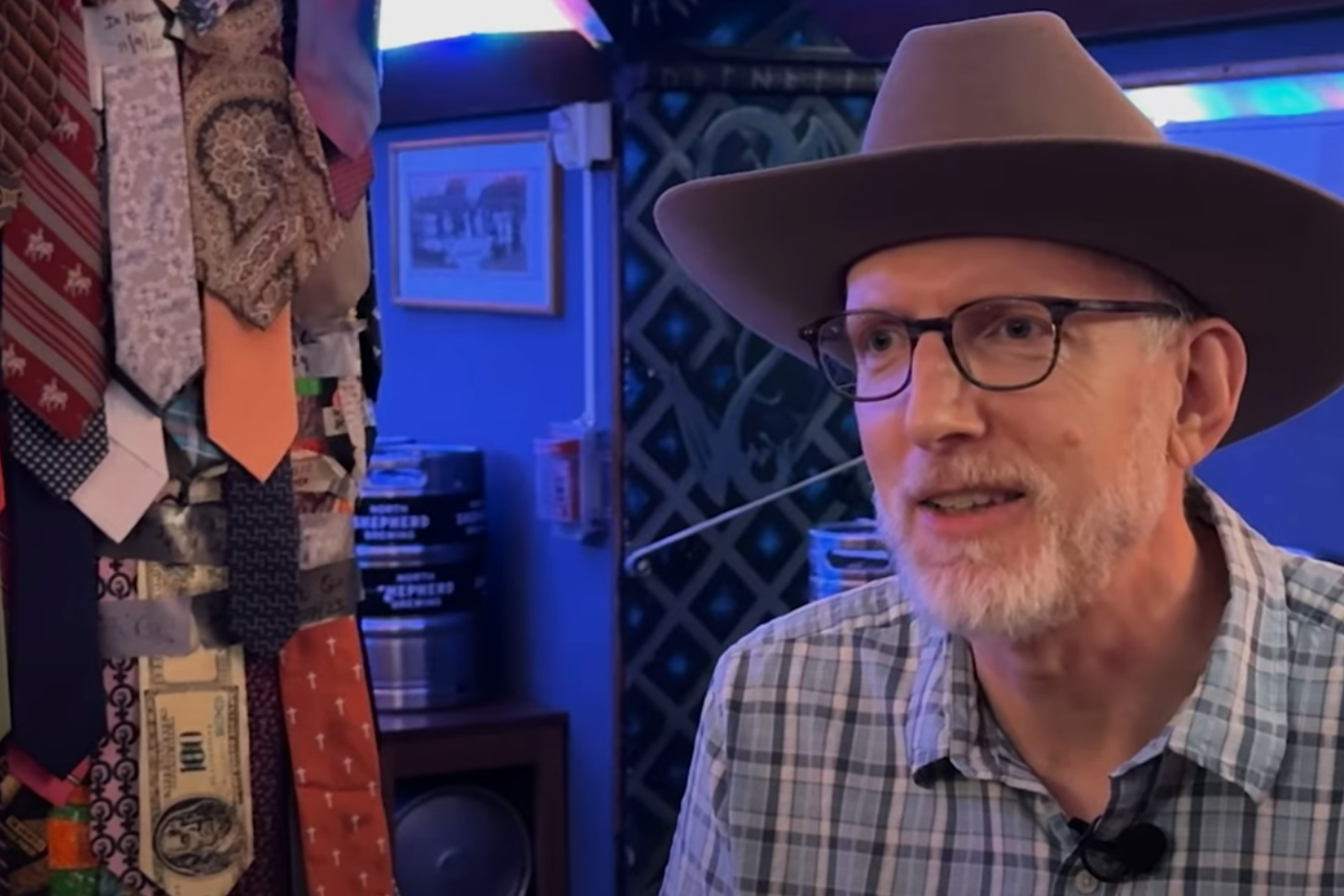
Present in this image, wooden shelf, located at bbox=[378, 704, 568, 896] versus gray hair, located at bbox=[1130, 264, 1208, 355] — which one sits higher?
gray hair, located at bbox=[1130, 264, 1208, 355]

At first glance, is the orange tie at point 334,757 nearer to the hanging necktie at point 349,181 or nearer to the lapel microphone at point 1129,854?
the hanging necktie at point 349,181

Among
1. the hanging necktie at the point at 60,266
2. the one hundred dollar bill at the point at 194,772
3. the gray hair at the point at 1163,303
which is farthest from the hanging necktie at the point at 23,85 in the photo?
the gray hair at the point at 1163,303

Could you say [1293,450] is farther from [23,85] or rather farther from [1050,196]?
[23,85]

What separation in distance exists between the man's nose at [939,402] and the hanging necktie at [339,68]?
37.2 inches

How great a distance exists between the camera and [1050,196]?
1247 millimetres

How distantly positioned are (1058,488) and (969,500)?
6cm

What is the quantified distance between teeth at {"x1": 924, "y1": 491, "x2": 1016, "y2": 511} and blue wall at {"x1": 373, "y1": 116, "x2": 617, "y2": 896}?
1.58 metres

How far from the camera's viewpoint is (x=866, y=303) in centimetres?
133

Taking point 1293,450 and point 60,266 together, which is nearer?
point 60,266

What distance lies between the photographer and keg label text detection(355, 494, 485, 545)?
289 cm


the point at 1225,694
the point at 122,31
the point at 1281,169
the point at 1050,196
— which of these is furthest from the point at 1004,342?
the point at 1281,169

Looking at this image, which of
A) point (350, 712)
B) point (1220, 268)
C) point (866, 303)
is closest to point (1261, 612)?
point (1220, 268)

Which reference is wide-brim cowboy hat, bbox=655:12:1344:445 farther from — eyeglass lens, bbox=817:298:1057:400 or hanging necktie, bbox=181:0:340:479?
hanging necktie, bbox=181:0:340:479

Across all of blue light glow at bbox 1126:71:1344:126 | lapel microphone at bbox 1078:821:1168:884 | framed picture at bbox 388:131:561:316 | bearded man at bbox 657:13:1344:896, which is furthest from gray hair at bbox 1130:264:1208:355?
framed picture at bbox 388:131:561:316
